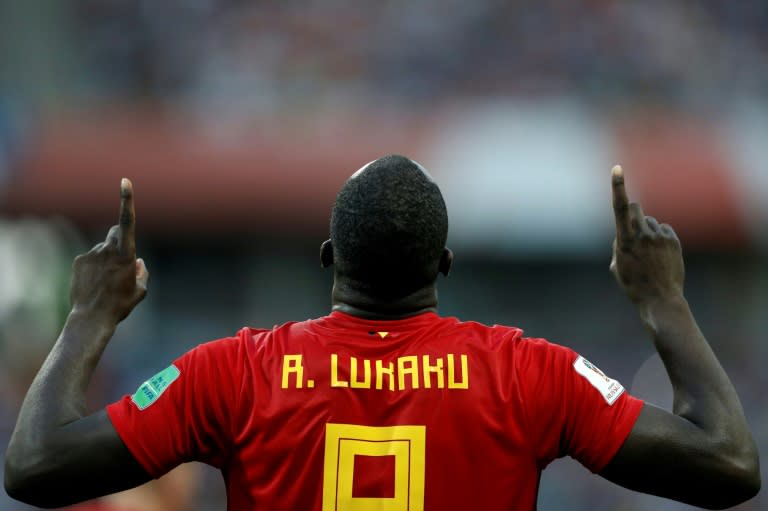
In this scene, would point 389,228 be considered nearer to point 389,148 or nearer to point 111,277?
point 111,277

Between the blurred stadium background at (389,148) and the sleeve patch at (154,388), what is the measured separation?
1069cm

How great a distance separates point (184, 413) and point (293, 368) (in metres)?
0.27

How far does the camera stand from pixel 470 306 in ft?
50.0

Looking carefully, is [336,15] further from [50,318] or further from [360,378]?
[360,378]

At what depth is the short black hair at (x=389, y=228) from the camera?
254 cm

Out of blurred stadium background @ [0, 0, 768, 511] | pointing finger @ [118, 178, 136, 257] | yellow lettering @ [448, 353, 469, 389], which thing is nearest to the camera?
yellow lettering @ [448, 353, 469, 389]

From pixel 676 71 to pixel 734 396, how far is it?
14149mm

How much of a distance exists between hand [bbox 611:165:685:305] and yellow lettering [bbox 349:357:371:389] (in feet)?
2.22

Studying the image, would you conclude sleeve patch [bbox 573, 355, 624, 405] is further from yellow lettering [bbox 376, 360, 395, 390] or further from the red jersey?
yellow lettering [bbox 376, 360, 395, 390]

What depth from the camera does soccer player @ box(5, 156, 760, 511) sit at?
2381 millimetres

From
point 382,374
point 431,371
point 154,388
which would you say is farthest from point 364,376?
point 154,388

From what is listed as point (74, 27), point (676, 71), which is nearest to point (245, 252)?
point (74, 27)

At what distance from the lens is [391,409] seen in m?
2.46

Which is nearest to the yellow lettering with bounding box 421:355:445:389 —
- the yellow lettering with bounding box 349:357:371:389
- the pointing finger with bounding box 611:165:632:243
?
the yellow lettering with bounding box 349:357:371:389
